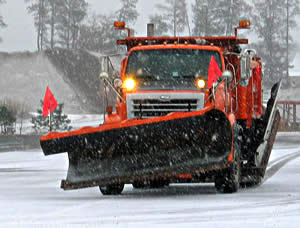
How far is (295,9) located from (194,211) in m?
81.8

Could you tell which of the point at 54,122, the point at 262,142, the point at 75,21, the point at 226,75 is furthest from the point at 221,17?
the point at 226,75

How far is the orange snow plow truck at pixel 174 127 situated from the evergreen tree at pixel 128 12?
8069 centimetres

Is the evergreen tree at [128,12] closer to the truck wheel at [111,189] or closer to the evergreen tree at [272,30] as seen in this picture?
the evergreen tree at [272,30]

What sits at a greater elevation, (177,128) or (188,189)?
(177,128)

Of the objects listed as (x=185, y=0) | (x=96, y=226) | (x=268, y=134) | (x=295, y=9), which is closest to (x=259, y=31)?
(x=295, y=9)

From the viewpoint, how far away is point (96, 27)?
98.6 meters

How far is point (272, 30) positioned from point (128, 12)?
18137 mm

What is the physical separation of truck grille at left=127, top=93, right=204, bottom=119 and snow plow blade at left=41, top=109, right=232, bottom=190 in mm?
920

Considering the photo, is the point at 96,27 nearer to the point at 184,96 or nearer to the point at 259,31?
the point at 259,31

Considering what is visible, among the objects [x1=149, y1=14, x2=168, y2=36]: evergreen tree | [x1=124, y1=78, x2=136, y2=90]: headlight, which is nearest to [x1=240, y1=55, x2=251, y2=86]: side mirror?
[x1=124, y1=78, x2=136, y2=90]: headlight

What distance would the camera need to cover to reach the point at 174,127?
10.3 m

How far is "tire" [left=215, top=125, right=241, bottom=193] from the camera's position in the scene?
11.1 m

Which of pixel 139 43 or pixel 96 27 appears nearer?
pixel 139 43

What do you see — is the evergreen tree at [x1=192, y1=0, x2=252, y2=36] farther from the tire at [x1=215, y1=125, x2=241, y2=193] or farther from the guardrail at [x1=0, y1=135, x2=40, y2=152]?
the tire at [x1=215, y1=125, x2=241, y2=193]
